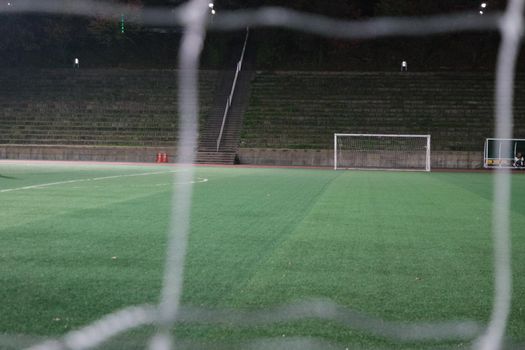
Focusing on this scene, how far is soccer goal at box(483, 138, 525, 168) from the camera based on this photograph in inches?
864

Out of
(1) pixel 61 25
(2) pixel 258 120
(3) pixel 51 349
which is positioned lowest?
(3) pixel 51 349

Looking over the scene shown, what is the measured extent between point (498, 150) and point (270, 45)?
14.1m

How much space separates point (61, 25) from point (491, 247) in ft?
101

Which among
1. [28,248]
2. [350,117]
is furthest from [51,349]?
[350,117]

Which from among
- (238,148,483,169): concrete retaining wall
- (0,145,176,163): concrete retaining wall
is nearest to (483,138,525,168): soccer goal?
(238,148,483,169): concrete retaining wall

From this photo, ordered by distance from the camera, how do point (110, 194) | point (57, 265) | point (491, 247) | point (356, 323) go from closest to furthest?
point (356, 323)
point (57, 265)
point (491, 247)
point (110, 194)

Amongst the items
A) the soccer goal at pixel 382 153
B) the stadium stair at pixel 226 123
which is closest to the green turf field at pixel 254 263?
the soccer goal at pixel 382 153

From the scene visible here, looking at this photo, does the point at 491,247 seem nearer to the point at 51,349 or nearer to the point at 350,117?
the point at 51,349

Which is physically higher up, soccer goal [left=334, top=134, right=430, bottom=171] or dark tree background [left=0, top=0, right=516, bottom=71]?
dark tree background [left=0, top=0, right=516, bottom=71]

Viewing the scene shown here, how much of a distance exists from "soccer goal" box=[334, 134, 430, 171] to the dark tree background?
7.63 m

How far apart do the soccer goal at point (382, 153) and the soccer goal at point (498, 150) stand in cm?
219

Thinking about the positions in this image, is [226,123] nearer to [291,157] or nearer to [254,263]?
[291,157]

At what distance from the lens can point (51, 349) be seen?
8.41 ft

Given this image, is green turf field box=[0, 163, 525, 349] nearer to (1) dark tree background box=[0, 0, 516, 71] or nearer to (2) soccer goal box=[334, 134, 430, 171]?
(2) soccer goal box=[334, 134, 430, 171]
